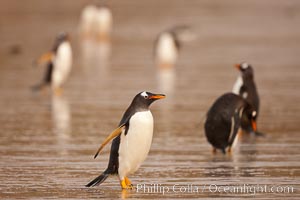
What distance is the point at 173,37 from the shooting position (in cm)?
2059

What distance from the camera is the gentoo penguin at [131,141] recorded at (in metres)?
7.23

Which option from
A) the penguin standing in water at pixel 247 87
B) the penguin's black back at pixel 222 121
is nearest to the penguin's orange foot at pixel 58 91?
the penguin standing in water at pixel 247 87

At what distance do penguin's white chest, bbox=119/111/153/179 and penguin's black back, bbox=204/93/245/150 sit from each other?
6.80 ft

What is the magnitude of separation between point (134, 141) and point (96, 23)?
70.4 ft

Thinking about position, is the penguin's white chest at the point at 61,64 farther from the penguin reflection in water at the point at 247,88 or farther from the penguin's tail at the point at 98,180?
the penguin's tail at the point at 98,180

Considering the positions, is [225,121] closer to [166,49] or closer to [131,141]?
[131,141]

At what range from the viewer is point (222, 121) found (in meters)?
9.27

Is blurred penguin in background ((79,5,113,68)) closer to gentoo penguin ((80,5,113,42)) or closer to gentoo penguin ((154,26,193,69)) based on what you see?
gentoo penguin ((80,5,113,42))

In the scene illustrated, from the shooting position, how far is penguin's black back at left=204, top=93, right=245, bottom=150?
9258mm

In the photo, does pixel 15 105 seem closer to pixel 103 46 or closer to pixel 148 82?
pixel 148 82

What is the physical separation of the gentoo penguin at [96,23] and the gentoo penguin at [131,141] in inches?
765

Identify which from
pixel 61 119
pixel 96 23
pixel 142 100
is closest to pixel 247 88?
pixel 61 119

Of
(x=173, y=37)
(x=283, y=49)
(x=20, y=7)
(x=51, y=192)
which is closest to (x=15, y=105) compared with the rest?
(x=51, y=192)

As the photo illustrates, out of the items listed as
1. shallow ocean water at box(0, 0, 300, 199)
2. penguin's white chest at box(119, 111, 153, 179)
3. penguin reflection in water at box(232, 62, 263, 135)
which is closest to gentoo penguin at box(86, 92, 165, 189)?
penguin's white chest at box(119, 111, 153, 179)
